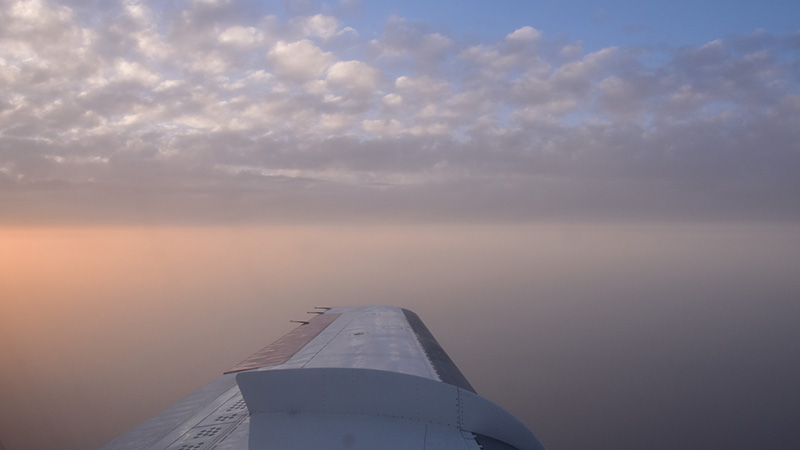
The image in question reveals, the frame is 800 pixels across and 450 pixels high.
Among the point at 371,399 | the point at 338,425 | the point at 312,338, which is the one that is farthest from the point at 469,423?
the point at 312,338

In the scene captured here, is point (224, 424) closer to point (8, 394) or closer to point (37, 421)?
point (37, 421)

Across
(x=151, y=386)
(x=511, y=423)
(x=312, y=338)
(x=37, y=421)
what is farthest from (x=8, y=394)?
(x=511, y=423)

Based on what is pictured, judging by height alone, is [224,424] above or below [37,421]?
above

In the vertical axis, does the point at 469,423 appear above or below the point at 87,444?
above

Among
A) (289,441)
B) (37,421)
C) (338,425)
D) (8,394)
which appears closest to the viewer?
(289,441)

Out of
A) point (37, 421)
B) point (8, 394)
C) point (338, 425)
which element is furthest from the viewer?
point (8, 394)

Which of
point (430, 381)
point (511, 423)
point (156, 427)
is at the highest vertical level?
point (430, 381)

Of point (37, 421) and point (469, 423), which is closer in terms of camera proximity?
point (469, 423)

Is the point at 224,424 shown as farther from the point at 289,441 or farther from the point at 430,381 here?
the point at 430,381

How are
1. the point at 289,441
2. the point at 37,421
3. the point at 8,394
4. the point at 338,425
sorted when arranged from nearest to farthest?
the point at 289,441
the point at 338,425
the point at 37,421
the point at 8,394
